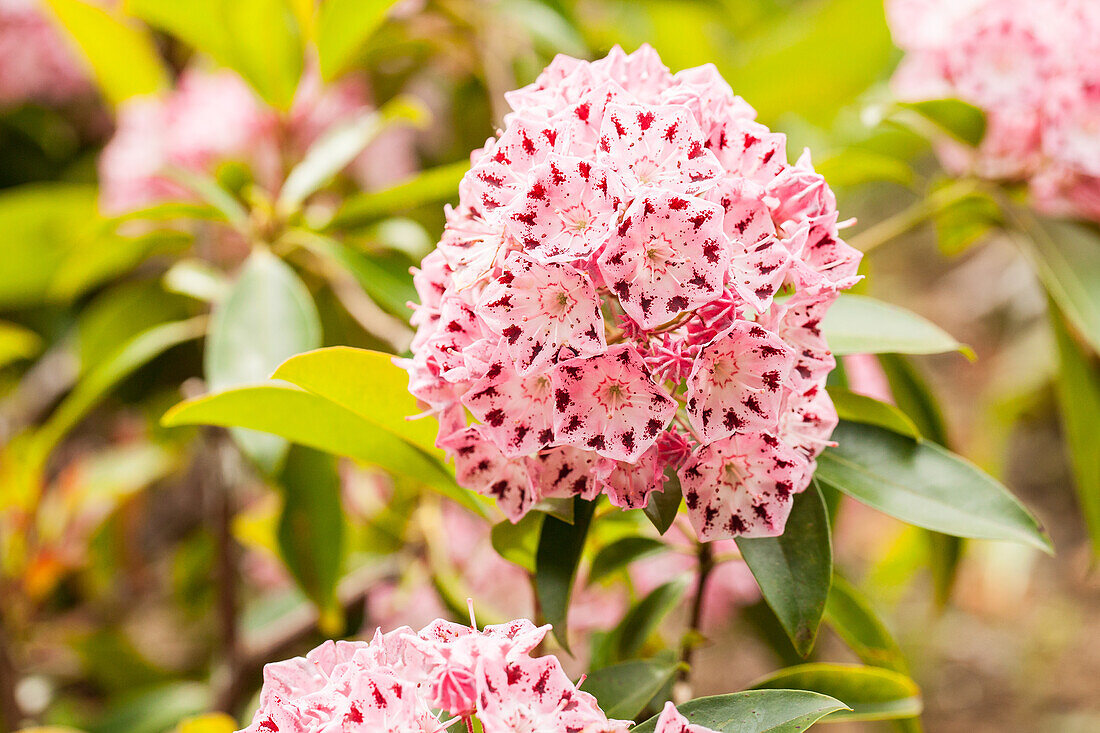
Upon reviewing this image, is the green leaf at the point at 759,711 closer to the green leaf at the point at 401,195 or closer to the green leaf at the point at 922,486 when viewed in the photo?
the green leaf at the point at 922,486

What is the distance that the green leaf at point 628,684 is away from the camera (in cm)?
64

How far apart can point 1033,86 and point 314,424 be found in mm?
834

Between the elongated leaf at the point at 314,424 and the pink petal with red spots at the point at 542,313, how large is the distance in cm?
22

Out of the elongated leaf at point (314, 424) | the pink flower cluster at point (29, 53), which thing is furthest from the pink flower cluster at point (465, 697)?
the pink flower cluster at point (29, 53)

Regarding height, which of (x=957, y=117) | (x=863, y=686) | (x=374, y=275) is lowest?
(x=863, y=686)

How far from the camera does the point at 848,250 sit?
56 cm

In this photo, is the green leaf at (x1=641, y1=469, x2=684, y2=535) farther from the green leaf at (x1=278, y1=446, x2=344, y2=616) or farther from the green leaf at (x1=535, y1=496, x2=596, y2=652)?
the green leaf at (x1=278, y1=446, x2=344, y2=616)

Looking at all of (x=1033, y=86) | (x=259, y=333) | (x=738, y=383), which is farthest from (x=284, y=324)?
(x=1033, y=86)

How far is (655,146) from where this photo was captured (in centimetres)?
53

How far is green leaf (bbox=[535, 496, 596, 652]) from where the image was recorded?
0.60 meters

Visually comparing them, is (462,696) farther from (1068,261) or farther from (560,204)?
(1068,261)

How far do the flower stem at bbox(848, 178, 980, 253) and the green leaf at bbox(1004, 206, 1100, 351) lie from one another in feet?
0.20

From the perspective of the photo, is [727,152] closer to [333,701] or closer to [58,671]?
[333,701]

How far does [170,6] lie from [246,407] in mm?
678
